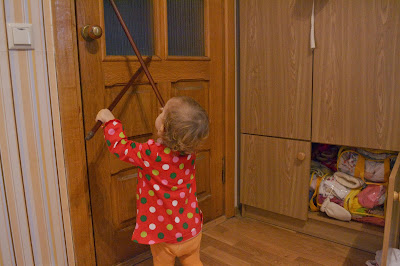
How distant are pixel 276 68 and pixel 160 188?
3.43ft

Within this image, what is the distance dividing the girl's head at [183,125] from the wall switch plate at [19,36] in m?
0.59

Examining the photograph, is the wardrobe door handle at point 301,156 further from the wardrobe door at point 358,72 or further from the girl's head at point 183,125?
the girl's head at point 183,125

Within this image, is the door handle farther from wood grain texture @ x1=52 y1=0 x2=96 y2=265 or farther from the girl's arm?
the girl's arm

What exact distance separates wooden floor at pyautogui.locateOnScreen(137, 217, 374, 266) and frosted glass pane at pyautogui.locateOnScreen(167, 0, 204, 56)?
106 cm

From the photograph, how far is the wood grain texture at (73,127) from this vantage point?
4.65 feet

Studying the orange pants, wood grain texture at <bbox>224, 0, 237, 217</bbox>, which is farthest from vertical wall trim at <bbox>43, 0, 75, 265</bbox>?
wood grain texture at <bbox>224, 0, 237, 217</bbox>

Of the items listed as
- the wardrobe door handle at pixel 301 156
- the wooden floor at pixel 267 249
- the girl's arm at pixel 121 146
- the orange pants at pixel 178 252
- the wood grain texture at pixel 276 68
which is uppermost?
the wood grain texture at pixel 276 68

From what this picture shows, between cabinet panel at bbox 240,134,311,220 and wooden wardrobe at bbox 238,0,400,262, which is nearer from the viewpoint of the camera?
wooden wardrobe at bbox 238,0,400,262

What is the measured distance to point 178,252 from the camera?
141 cm

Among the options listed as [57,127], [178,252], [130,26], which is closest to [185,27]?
[130,26]

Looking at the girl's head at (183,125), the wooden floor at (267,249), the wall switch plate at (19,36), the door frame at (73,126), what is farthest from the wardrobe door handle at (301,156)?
the wall switch plate at (19,36)

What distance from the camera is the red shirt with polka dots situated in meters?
1.30

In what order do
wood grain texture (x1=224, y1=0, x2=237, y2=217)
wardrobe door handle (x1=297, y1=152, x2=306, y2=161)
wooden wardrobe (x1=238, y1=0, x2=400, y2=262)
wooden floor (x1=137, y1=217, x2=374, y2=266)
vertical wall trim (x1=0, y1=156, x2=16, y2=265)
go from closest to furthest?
vertical wall trim (x1=0, y1=156, x2=16, y2=265)
wooden wardrobe (x1=238, y1=0, x2=400, y2=262)
wooden floor (x1=137, y1=217, x2=374, y2=266)
wardrobe door handle (x1=297, y1=152, x2=306, y2=161)
wood grain texture (x1=224, y1=0, x2=237, y2=217)

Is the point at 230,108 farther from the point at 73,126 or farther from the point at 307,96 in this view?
the point at 73,126
